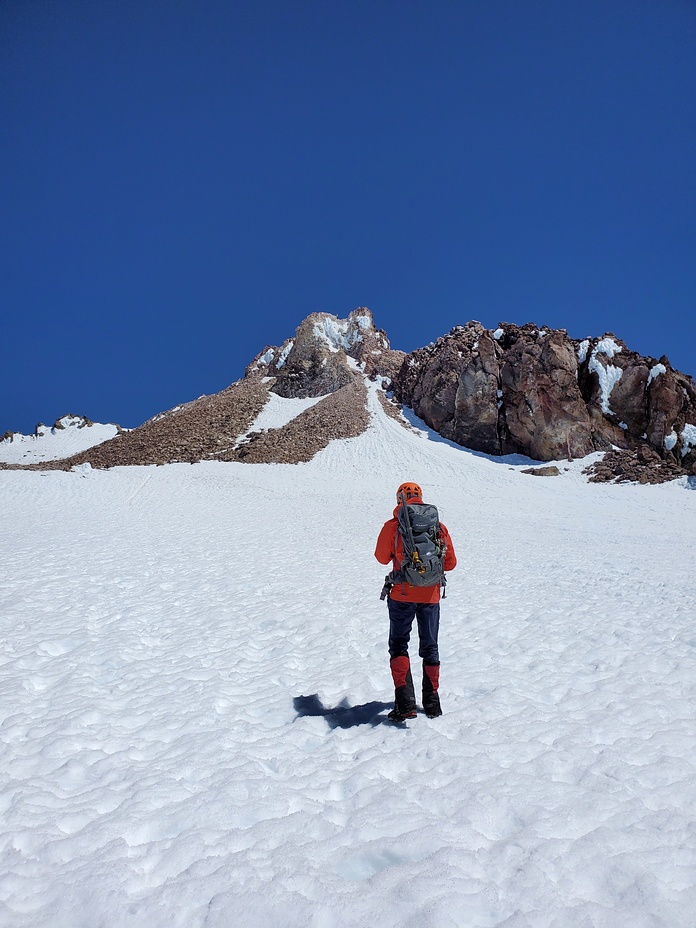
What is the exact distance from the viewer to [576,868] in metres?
2.96

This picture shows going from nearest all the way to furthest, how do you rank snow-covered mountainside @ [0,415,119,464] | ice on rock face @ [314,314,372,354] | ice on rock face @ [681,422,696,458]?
ice on rock face @ [681,422,696,458] → snow-covered mountainside @ [0,415,119,464] → ice on rock face @ [314,314,372,354]

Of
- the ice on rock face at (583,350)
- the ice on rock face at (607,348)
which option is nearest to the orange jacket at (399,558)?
the ice on rock face at (583,350)

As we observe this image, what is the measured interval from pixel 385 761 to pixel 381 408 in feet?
164

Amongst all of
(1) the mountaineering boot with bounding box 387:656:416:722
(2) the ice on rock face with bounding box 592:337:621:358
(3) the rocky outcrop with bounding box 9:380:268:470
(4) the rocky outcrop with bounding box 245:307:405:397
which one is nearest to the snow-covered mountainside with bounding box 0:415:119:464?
(3) the rocky outcrop with bounding box 9:380:268:470

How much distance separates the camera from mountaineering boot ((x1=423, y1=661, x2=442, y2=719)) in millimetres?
5079

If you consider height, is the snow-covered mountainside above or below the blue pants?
above

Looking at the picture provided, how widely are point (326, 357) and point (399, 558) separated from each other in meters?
61.1

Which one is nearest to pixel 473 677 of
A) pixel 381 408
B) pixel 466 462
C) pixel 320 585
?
pixel 320 585

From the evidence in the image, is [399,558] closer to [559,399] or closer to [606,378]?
[559,399]

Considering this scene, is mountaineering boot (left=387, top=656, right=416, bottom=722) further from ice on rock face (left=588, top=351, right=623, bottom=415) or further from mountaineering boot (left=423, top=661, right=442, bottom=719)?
ice on rock face (left=588, top=351, right=623, bottom=415)

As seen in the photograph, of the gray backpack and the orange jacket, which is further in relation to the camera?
the orange jacket

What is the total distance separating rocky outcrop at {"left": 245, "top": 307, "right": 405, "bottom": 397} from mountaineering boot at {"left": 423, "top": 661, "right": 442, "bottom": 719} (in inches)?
2178

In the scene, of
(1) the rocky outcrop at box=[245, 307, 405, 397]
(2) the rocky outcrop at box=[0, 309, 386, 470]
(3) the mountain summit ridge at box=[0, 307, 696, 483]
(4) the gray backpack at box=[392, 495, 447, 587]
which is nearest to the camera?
(4) the gray backpack at box=[392, 495, 447, 587]

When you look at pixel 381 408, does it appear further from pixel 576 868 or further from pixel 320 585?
pixel 576 868
